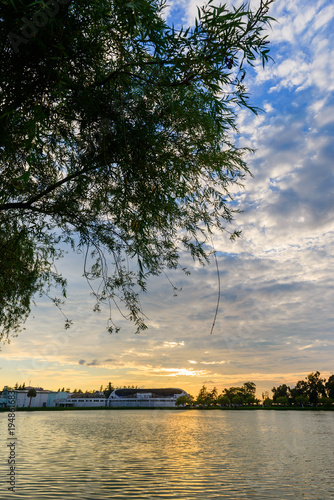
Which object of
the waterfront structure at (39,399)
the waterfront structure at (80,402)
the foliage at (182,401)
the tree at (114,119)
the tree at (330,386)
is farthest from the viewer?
the waterfront structure at (80,402)

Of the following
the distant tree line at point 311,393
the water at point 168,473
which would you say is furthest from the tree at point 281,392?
the water at point 168,473

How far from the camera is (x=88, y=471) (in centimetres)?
1224

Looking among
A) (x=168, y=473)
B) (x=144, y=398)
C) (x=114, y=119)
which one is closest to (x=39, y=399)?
(x=144, y=398)

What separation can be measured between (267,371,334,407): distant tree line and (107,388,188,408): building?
154 ft

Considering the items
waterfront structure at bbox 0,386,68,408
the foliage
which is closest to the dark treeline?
the foliage

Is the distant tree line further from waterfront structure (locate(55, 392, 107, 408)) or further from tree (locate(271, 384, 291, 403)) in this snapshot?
waterfront structure (locate(55, 392, 107, 408))

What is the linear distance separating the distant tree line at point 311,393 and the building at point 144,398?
46820 millimetres

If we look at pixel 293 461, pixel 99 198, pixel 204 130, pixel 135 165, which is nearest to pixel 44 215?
pixel 99 198

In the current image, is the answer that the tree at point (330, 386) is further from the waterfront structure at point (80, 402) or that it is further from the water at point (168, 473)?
the water at point (168, 473)

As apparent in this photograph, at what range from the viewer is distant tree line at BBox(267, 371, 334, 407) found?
106450 millimetres

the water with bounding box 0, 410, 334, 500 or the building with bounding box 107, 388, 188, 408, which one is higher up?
the water with bounding box 0, 410, 334, 500

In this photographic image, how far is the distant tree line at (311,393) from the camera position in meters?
106

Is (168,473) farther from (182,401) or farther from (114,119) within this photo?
(182,401)

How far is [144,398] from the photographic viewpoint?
150625mm
